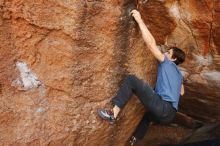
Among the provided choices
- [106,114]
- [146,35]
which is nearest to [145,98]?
[106,114]

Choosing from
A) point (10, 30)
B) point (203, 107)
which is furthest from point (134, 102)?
point (203, 107)

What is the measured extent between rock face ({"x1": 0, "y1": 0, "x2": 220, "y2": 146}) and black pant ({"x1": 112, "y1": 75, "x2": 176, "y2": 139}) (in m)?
0.16

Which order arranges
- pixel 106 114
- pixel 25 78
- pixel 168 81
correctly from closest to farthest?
pixel 25 78 < pixel 106 114 < pixel 168 81

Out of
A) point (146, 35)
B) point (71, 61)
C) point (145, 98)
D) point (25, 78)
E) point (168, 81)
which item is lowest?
point (145, 98)

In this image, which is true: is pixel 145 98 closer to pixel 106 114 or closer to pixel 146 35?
pixel 106 114

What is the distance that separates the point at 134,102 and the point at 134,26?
0.93 meters

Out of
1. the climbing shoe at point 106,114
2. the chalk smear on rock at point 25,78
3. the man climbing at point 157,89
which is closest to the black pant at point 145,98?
the man climbing at point 157,89

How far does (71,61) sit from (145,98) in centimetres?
94

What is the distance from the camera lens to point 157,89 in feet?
16.5

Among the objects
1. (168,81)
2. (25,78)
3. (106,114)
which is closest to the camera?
(25,78)

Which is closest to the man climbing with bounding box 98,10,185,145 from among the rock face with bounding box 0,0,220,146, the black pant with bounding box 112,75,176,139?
the black pant with bounding box 112,75,176,139

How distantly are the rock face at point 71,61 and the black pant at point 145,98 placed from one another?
0.51ft

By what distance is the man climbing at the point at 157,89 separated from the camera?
4672 millimetres

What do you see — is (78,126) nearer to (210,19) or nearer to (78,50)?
(78,50)
